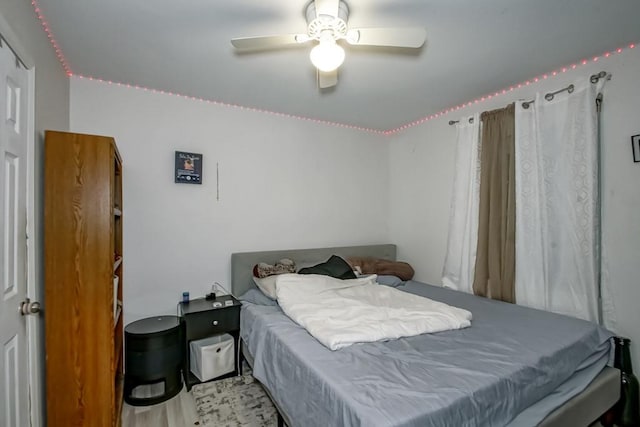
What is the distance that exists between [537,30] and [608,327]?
2.06m

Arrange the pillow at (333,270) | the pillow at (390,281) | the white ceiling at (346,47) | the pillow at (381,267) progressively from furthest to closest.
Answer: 1. the pillow at (381,267)
2. the pillow at (390,281)
3. the pillow at (333,270)
4. the white ceiling at (346,47)

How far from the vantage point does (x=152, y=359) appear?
2.21m

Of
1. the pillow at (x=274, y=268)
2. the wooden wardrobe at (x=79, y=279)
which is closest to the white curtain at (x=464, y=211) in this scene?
the pillow at (x=274, y=268)

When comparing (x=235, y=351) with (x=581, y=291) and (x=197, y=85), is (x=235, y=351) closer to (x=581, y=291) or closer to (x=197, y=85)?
(x=197, y=85)

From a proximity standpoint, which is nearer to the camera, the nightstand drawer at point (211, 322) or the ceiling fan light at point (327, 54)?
the ceiling fan light at point (327, 54)

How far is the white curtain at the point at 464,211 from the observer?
286 centimetres

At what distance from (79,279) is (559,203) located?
3.29 metres

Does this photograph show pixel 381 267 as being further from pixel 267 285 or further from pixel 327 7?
pixel 327 7

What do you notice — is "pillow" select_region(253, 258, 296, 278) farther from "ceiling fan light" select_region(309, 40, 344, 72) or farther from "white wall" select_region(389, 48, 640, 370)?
"white wall" select_region(389, 48, 640, 370)

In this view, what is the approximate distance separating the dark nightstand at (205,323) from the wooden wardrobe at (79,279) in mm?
640

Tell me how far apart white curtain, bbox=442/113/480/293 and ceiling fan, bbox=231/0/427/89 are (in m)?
1.63

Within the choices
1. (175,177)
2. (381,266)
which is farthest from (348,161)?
(175,177)

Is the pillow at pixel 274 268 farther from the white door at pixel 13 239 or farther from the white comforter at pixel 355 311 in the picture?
the white door at pixel 13 239

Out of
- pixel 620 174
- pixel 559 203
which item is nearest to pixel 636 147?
pixel 620 174
